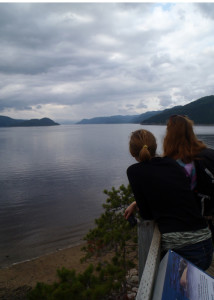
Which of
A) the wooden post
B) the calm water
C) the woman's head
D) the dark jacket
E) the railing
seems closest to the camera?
the railing

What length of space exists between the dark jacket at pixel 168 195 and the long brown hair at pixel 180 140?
0.31m

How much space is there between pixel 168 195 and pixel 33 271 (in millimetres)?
7559

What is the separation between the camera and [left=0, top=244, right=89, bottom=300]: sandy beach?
6734 mm

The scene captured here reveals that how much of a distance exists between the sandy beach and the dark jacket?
583cm

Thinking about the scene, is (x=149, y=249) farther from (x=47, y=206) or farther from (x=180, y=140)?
(x=47, y=206)

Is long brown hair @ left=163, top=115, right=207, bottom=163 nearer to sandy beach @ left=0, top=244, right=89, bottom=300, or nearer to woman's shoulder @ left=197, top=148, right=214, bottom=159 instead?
woman's shoulder @ left=197, top=148, right=214, bottom=159

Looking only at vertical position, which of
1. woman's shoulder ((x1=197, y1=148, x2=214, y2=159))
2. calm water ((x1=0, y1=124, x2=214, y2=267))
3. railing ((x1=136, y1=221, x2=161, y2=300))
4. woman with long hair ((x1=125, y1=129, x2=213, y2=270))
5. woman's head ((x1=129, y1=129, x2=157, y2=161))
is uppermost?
woman's head ((x1=129, y1=129, x2=157, y2=161))

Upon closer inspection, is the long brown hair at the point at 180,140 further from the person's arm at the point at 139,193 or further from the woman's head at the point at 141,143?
the person's arm at the point at 139,193

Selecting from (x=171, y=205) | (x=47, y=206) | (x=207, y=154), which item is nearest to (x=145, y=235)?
(x=171, y=205)

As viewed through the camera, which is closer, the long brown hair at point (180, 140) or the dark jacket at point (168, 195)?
the dark jacket at point (168, 195)

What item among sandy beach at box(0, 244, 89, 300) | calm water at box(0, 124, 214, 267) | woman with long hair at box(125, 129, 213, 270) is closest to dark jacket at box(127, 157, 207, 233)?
woman with long hair at box(125, 129, 213, 270)

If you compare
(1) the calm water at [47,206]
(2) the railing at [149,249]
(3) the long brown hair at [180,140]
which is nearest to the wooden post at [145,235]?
(2) the railing at [149,249]

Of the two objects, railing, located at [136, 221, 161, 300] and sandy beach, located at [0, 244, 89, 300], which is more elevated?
railing, located at [136, 221, 161, 300]

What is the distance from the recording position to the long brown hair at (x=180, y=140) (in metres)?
2.43
